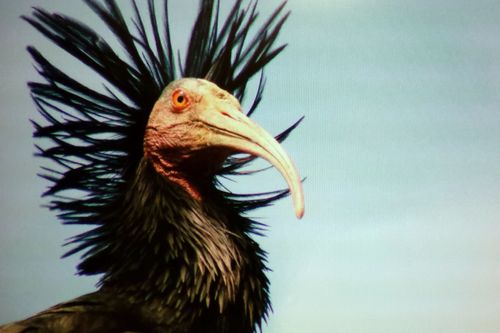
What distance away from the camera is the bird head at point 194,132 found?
5.81ft

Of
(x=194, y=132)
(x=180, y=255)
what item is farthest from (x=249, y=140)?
(x=180, y=255)

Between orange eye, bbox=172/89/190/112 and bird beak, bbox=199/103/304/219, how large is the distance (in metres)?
0.08

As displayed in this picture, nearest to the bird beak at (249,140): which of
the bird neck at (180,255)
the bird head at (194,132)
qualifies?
the bird head at (194,132)

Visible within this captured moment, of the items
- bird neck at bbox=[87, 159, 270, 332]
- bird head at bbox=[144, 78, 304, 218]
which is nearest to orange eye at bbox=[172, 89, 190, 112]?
bird head at bbox=[144, 78, 304, 218]

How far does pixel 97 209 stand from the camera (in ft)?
6.51

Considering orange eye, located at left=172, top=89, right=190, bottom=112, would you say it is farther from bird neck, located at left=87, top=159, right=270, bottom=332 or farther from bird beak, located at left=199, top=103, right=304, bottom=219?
bird neck, located at left=87, top=159, right=270, bottom=332

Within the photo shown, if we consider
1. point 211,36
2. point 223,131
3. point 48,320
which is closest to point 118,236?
point 48,320

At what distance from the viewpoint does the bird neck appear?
1.79 m

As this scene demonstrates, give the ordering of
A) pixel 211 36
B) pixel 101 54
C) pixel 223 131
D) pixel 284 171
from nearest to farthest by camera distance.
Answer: pixel 284 171, pixel 223 131, pixel 101 54, pixel 211 36

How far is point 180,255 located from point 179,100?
46 cm

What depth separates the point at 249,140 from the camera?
1.72m

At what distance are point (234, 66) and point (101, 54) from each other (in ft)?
1.47

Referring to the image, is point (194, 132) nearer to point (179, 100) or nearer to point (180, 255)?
point (179, 100)

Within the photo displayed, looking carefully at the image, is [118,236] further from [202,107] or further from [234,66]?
[234,66]
